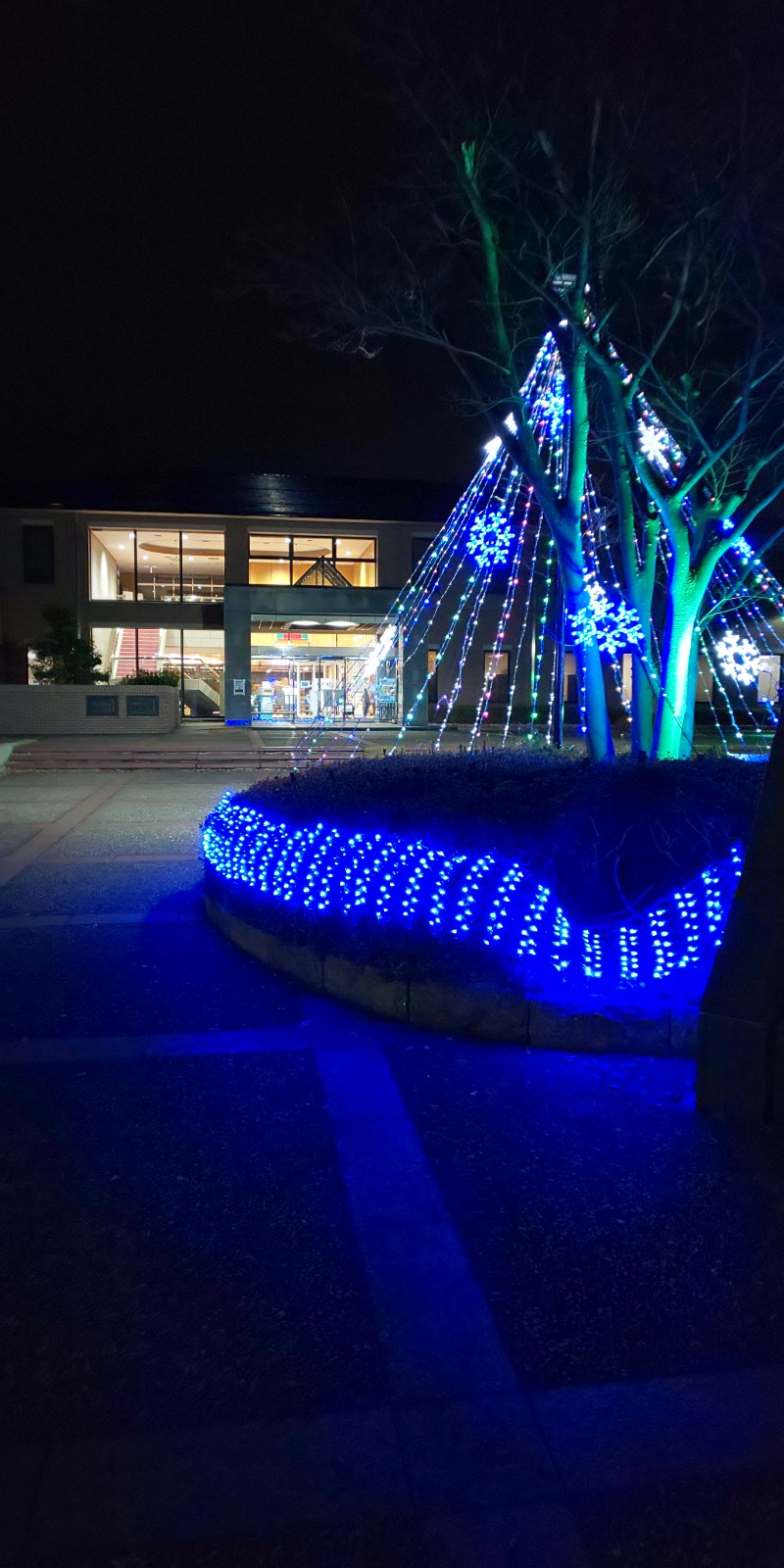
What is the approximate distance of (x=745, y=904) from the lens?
4363 mm

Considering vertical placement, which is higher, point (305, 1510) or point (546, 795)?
point (546, 795)

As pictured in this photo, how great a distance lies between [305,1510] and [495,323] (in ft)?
36.5

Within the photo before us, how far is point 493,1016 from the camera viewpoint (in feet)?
17.5

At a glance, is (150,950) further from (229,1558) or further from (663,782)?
(229,1558)

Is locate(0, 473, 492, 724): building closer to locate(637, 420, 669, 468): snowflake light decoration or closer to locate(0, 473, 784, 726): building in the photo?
locate(0, 473, 784, 726): building

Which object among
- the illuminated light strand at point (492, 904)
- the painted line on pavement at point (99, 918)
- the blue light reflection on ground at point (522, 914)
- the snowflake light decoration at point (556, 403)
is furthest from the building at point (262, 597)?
the blue light reflection on ground at point (522, 914)

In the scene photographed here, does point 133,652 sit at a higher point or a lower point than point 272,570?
lower

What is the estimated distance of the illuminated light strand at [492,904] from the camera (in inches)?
212

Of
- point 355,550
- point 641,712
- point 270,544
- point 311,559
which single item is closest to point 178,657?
point 270,544

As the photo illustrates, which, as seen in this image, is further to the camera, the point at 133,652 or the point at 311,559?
the point at 311,559

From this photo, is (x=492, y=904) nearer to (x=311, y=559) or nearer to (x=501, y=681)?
(x=501, y=681)

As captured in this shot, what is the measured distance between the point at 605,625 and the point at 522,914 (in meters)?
6.91

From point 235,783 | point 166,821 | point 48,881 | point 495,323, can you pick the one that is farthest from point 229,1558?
point 235,783

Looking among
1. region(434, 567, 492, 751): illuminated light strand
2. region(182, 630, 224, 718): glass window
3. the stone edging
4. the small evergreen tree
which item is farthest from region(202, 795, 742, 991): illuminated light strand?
region(182, 630, 224, 718): glass window
